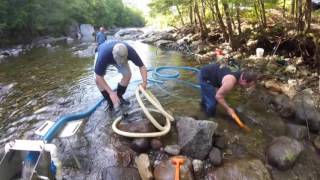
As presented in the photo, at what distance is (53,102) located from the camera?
771cm

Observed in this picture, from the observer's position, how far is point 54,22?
31953 mm

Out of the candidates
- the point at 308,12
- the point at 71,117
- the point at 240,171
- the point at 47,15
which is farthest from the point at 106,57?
the point at 47,15

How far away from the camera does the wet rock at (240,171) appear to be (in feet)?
14.6

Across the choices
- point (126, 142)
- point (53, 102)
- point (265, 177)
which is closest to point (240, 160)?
point (265, 177)

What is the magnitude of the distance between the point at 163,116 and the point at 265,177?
2.25 meters

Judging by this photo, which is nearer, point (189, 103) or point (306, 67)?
point (189, 103)

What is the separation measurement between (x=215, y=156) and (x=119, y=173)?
4.92 feet

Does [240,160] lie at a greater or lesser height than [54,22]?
lesser

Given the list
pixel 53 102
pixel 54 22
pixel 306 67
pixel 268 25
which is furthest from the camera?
pixel 54 22

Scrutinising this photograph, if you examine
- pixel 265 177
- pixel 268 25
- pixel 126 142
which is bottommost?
pixel 265 177

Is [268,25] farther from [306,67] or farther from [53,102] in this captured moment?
[53,102]

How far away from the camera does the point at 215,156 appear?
15.7 feet

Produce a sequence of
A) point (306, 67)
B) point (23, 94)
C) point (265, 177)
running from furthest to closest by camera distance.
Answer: point (306, 67), point (23, 94), point (265, 177)

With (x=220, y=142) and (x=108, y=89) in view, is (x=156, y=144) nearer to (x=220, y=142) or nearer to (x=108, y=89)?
(x=220, y=142)
